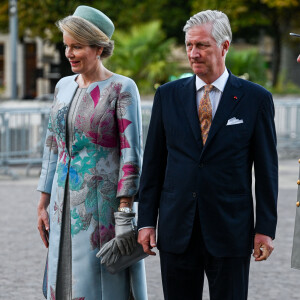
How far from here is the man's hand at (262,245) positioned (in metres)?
3.44

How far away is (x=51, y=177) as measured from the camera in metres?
4.18

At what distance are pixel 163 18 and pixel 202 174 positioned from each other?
4332cm

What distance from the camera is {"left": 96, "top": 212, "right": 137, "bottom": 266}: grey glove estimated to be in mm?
3838

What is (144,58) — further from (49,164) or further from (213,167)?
(213,167)

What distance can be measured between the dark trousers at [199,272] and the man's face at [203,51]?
60 cm

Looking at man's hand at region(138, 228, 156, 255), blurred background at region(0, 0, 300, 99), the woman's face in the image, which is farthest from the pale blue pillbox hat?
blurred background at region(0, 0, 300, 99)

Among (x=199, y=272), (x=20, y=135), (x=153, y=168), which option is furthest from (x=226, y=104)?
(x=20, y=135)

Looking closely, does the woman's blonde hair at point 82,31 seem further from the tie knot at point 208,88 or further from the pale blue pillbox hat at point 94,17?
the tie knot at point 208,88

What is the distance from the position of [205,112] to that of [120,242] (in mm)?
778

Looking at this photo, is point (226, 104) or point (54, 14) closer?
point (226, 104)

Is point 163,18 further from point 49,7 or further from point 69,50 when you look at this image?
point 69,50

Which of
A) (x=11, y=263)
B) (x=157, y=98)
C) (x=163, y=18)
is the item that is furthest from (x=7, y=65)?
(x=157, y=98)

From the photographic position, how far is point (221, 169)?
11.1 feet

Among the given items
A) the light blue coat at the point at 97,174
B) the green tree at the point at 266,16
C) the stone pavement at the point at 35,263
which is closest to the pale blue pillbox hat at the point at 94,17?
the light blue coat at the point at 97,174
